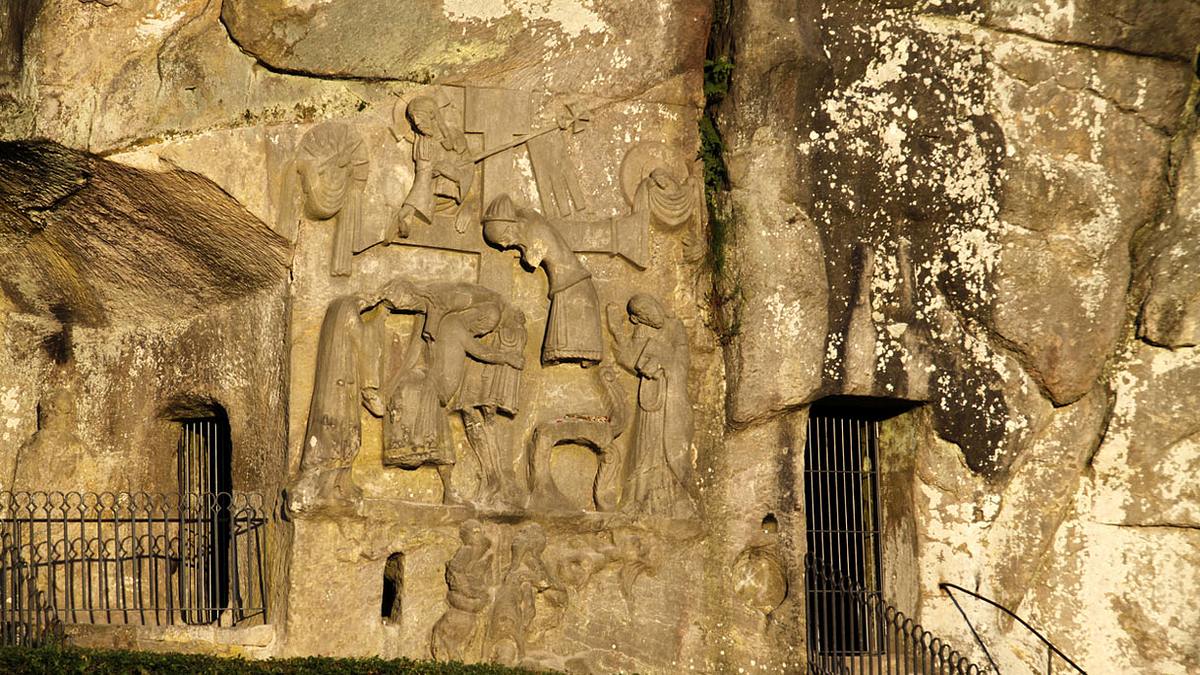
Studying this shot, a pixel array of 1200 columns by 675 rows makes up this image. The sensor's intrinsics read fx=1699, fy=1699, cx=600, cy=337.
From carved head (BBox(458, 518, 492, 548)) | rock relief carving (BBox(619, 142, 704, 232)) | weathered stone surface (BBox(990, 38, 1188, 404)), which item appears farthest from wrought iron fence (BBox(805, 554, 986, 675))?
rock relief carving (BBox(619, 142, 704, 232))

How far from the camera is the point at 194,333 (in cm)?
1264

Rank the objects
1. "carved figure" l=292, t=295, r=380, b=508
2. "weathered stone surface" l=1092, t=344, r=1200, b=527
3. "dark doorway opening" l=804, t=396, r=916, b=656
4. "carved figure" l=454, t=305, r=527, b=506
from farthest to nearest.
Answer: "dark doorway opening" l=804, t=396, r=916, b=656, "weathered stone surface" l=1092, t=344, r=1200, b=527, "carved figure" l=454, t=305, r=527, b=506, "carved figure" l=292, t=295, r=380, b=508

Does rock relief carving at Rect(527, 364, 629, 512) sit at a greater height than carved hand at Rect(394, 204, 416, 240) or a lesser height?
lesser

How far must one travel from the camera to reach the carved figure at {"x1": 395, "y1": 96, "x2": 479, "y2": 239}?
12070 mm

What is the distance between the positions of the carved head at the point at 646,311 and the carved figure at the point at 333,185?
1.97m

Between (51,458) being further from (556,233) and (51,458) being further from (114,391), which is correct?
(556,233)

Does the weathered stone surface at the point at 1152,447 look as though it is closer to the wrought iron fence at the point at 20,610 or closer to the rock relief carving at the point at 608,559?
the rock relief carving at the point at 608,559

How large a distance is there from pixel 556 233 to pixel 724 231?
1309mm

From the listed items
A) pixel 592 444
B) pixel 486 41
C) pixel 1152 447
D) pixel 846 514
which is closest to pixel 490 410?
pixel 592 444

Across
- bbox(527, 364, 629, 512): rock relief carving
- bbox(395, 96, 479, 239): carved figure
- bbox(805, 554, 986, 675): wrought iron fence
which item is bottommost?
bbox(805, 554, 986, 675): wrought iron fence

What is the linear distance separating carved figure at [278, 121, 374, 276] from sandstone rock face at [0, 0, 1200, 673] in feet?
0.10

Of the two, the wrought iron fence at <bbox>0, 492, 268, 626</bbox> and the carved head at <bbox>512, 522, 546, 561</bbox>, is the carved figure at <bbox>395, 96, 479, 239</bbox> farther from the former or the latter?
the wrought iron fence at <bbox>0, 492, 268, 626</bbox>

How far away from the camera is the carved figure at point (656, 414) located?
12234mm

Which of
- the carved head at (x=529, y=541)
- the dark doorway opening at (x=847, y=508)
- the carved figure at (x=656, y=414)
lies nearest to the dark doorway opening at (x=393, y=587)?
the carved head at (x=529, y=541)
